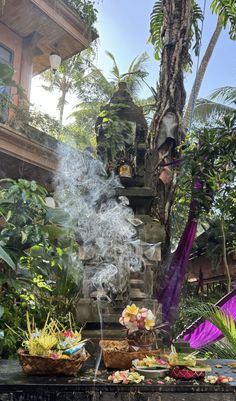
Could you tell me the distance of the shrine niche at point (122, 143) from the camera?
4.21 metres

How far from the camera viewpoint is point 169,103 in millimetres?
6277

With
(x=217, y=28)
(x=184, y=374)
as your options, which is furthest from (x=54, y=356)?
(x=217, y=28)

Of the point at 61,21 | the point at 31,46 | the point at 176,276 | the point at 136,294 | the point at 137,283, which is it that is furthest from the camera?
the point at 31,46

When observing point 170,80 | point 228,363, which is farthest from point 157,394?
point 170,80

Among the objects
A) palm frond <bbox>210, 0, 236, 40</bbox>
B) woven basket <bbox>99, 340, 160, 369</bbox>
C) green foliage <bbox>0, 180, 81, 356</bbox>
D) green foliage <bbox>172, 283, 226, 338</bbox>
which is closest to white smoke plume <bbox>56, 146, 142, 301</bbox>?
green foliage <bbox>0, 180, 81, 356</bbox>

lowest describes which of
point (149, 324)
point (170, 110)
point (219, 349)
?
point (219, 349)

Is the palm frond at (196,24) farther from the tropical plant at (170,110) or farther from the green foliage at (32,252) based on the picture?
the green foliage at (32,252)

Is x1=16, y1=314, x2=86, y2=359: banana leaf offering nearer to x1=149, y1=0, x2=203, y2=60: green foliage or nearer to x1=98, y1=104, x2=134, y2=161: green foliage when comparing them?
x1=98, y1=104, x2=134, y2=161: green foliage

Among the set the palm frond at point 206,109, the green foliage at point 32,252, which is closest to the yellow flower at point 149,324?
the green foliage at point 32,252

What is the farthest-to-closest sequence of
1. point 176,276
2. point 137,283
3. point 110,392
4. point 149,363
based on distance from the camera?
point 176,276, point 137,283, point 149,363, point 110,392

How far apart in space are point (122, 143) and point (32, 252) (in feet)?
4.90

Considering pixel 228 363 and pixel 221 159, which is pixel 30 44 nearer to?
pixel 221 159

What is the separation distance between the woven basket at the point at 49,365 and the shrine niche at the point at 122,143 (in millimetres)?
2193

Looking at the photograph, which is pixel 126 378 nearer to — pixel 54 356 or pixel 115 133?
pixel 54 356
